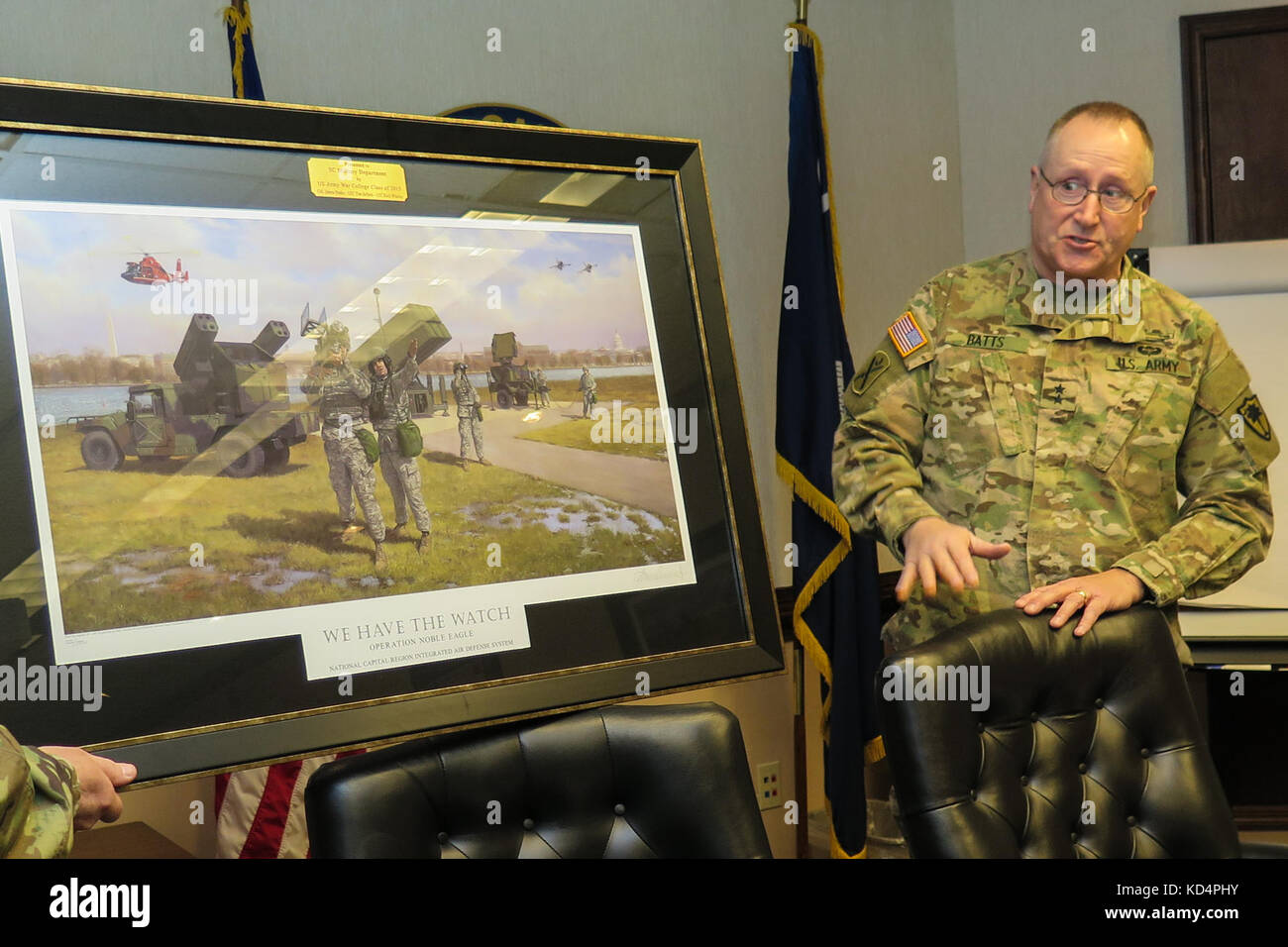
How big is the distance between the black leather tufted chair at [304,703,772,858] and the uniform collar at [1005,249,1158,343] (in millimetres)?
998

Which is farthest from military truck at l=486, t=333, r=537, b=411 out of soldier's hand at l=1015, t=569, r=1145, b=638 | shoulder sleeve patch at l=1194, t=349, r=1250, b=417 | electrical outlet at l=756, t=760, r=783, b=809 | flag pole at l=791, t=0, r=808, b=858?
electrical outlet at l=756, t=760, r=783, b=809

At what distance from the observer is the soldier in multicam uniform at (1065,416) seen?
5.77ft

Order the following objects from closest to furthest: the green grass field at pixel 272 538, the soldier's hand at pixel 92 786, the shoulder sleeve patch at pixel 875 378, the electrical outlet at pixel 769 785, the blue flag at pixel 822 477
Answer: the soldier's hand at pixel 92 786 → the green grass field at pixel 272 538 → the shoulder sleeve patch at pixel 875 378 → the blue flag at pixel 822 477 → the electrical outlet at pixel 769 785

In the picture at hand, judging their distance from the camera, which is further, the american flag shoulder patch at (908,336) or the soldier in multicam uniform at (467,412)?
the american flag shoulder patch at (908,336)

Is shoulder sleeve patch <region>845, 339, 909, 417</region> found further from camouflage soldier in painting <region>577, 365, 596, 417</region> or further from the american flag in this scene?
the american flag

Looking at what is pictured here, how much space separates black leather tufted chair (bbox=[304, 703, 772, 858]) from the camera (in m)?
1.23

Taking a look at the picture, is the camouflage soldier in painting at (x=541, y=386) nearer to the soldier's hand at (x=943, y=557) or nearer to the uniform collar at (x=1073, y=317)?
the soldier's hand at (x=943, y=557)

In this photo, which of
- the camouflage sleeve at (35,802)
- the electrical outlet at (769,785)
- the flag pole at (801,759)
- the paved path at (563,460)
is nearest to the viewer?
the camouflage sleeve at (35,802)

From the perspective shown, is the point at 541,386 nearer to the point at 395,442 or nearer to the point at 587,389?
the point at 587,389

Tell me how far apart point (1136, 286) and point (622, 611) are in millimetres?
1175

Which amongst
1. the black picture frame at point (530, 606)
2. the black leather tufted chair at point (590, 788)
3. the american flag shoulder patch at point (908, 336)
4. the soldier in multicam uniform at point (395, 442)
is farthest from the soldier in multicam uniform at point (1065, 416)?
the soldier in multicam uniform at point (395, 442)

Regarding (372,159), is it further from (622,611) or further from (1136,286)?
(1136,286)

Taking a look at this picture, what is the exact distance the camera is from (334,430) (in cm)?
123

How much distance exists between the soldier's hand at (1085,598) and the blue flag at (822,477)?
119 centimetres
